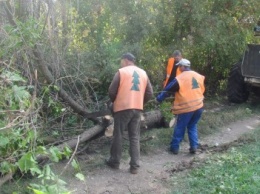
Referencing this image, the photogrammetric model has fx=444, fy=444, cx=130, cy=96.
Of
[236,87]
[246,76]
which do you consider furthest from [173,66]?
[236,87]

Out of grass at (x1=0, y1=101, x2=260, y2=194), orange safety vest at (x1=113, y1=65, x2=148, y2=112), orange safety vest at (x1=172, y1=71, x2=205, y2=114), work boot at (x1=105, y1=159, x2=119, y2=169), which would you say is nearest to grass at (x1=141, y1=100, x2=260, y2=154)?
grass at (x1=0, y1=101, x2=260, y2=194)

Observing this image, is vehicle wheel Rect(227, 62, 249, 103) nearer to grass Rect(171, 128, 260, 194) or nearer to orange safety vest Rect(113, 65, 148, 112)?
grass Rect(171, 128, 260, 194)

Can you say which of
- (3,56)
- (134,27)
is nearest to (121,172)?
(3,56)

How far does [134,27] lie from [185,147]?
2442mm

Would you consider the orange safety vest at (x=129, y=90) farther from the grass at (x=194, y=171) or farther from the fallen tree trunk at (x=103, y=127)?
the grass at (x=194, y=171)

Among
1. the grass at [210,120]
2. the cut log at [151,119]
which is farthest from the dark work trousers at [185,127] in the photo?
the cut log at [151,119]

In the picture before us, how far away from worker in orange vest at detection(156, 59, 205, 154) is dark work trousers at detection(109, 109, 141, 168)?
964mm

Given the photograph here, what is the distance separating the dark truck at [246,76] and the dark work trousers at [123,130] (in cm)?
479

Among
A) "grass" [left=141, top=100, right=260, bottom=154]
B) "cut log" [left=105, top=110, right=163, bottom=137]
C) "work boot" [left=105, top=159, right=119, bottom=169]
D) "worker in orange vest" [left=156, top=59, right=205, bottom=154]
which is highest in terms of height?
"worker in orange vest" [left=156, top=59, right=205, bottom=154]

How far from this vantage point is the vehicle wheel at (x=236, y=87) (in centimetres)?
1061

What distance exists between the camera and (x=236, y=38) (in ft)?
31.4

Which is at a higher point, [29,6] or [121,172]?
[29,6]

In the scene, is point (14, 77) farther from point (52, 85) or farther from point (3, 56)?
point (52, 85)

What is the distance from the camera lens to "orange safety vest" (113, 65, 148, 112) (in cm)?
606
